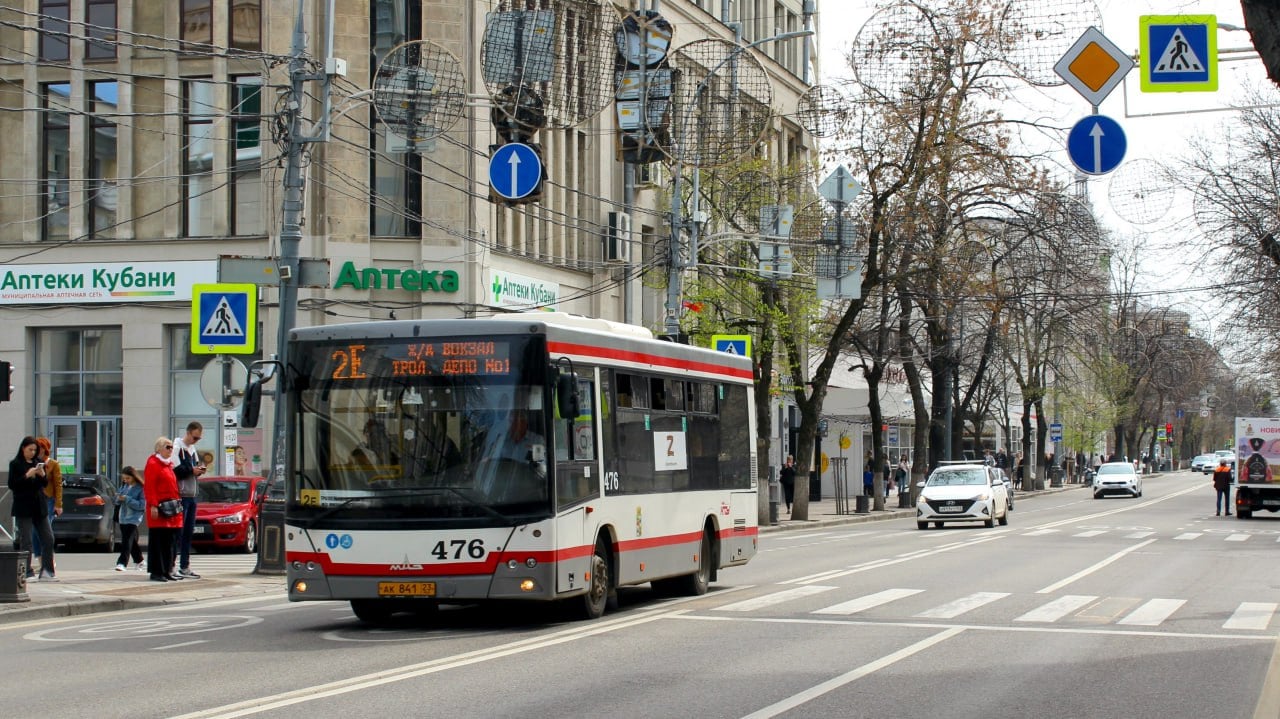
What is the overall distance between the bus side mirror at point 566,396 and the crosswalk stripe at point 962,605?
4147 mm

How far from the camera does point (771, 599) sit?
17906 mm

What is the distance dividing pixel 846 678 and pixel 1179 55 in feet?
23.5

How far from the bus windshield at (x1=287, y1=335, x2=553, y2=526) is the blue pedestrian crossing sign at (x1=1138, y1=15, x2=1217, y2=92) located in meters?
6.17

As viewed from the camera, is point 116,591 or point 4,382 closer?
point 4,382

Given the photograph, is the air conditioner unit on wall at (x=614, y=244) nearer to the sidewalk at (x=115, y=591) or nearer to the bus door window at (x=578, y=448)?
the sidewalk at (x=115, y=591)

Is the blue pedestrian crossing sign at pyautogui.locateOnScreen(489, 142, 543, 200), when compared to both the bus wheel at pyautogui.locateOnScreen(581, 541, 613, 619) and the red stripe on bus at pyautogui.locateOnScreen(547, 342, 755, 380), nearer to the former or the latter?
the red stripe on bus at pyautogui.locateOnScreen(547, 342, 755, 380)

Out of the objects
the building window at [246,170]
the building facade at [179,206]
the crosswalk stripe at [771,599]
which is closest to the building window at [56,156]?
the building facade at [179,206]

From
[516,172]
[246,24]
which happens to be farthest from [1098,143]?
[246,24]

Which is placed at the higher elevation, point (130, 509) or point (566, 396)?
point (566, 396)

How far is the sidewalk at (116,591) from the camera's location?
1644cm

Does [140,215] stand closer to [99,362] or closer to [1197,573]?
[99,362]

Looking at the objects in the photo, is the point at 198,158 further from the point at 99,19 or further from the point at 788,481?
the point at 788,481

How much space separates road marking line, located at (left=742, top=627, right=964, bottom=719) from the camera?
9.79 metres

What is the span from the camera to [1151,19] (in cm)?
1516
